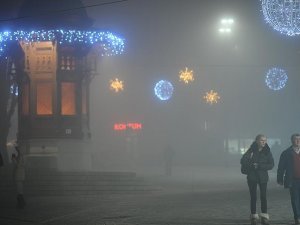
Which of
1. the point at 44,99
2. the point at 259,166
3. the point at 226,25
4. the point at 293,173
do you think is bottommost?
the point at 293,173

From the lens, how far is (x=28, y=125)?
28562mm

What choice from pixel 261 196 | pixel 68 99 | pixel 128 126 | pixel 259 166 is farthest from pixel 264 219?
pixel 128 126

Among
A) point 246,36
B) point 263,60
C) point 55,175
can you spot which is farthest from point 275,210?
point 263,60

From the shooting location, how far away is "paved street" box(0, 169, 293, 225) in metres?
14.3

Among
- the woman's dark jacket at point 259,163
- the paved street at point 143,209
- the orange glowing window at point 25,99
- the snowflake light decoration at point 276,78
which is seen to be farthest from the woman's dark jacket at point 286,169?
the snowflake light decoration at point 276,78

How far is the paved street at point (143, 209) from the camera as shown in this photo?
14.3m

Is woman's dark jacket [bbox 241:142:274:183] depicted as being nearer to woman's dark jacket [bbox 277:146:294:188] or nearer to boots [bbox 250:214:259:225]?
woman's dark jacket [bbox 277:146:294:188]

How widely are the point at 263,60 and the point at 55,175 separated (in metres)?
38.0

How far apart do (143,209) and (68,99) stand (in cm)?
1292

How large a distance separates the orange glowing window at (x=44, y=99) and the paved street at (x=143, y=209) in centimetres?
763

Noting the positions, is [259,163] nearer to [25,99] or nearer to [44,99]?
[44,99]

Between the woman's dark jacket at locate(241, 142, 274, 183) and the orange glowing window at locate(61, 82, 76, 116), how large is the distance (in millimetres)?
16715

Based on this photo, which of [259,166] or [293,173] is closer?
[293,173]

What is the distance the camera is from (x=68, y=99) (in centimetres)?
2881
